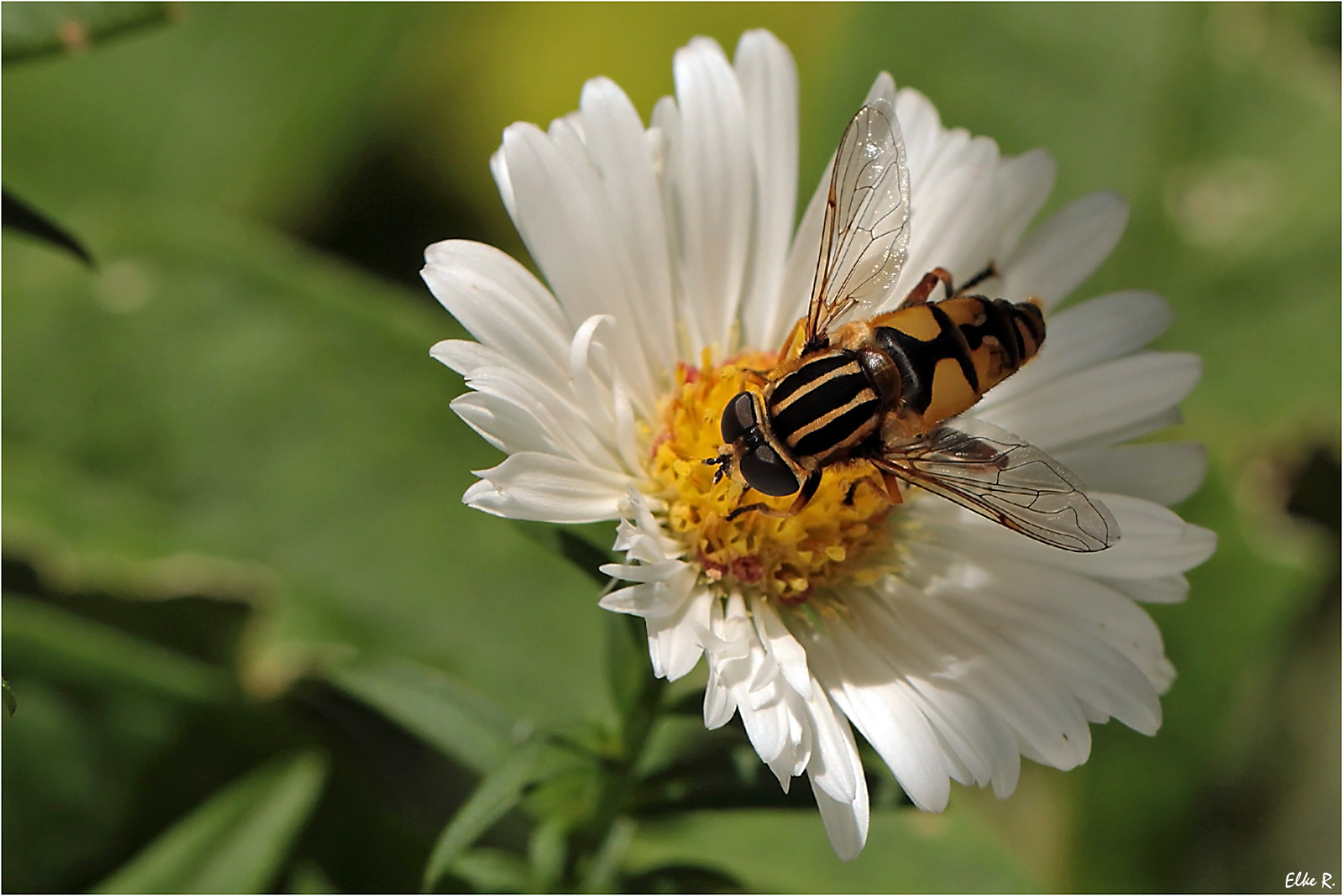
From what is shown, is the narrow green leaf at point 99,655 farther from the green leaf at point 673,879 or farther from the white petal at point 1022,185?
the white petal at point 1022,185

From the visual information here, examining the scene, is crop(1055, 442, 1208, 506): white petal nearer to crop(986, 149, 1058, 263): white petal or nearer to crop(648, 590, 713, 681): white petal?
crop(986, 149, 1058, 263): white petal

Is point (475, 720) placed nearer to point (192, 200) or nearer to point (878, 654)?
point (878, 654)

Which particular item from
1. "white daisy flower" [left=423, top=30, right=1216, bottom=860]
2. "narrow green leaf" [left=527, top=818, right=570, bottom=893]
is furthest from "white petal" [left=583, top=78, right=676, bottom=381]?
"narrow green leaf" [left=527, top=818, right=570, bottom=893]

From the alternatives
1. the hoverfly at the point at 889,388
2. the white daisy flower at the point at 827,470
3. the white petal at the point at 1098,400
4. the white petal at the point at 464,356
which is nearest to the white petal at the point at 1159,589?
A: the white daisy flower at the point at 827,470

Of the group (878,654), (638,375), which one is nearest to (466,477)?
(638,375)

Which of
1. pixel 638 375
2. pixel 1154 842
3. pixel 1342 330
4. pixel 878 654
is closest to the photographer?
pixel 878 654
